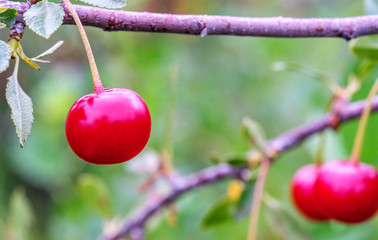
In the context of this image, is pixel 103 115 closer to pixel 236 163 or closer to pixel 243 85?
pixel 236 163

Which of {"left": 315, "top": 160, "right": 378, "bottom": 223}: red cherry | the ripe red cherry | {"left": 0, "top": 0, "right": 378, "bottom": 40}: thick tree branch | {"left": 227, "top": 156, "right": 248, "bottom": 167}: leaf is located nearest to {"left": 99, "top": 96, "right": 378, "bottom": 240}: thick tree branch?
{"left": 227, "top": 156, "right": 248, "bottom": 167}: leaf

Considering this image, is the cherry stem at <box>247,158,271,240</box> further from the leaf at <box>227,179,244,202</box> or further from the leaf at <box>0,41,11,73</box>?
the leaf at <box>0,41,11,73</box>

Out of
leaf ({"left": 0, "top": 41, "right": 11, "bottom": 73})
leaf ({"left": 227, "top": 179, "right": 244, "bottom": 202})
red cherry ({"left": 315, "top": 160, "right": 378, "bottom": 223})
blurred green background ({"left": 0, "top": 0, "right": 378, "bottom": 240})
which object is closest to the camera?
leaf ({"left": 0, "top": 41, "right": 11, "bottom": 73})

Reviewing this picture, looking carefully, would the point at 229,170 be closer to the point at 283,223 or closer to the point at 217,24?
the point at 283,223

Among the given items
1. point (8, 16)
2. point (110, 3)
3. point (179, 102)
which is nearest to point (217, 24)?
point (110, 3)

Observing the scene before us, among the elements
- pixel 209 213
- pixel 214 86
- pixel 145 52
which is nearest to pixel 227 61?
pixel 214 86

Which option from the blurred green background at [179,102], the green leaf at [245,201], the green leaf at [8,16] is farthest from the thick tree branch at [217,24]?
the blurred green background at [179,102]
